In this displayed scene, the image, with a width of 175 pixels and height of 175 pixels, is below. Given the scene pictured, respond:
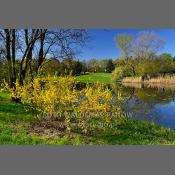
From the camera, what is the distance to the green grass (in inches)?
414

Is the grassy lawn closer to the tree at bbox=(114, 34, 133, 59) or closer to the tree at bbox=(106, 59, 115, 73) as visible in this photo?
the tree at bbox=(106, 59, 115, 73)

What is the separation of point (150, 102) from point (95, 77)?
1562 millimetres

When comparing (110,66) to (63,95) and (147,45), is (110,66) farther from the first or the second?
(63,95)

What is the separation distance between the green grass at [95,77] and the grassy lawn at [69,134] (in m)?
0.97

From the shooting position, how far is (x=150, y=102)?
11.4 m

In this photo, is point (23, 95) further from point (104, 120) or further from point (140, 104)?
point (140, 104)

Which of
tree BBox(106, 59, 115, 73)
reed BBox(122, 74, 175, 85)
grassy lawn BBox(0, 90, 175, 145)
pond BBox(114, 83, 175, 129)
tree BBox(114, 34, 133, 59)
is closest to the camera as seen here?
grassy lawn BBox(0, 90, 175, 145)

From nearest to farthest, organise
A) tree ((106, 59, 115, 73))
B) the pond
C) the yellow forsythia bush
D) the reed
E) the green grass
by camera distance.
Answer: the yellow forsythia bush
the green grass
tree ((106, 59, 115, 73))
the pond
the reed

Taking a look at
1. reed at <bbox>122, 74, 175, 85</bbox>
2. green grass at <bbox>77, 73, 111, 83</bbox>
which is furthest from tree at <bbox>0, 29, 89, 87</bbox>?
reed at <bbox>122, 74, 175, 85</bbox>

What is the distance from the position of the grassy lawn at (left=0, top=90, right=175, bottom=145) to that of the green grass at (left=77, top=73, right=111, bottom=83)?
38.0 inches

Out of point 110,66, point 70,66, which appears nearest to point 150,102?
point 110,66

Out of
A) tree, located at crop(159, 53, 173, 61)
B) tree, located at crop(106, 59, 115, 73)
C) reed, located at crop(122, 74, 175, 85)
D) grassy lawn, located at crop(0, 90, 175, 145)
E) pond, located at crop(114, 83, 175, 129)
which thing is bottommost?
grassy lawn, located at crop(0, 90, 175, 145)

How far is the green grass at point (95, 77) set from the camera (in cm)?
1051

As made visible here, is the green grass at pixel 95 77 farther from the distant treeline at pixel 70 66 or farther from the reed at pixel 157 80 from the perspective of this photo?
the reed at pixel 157 80
